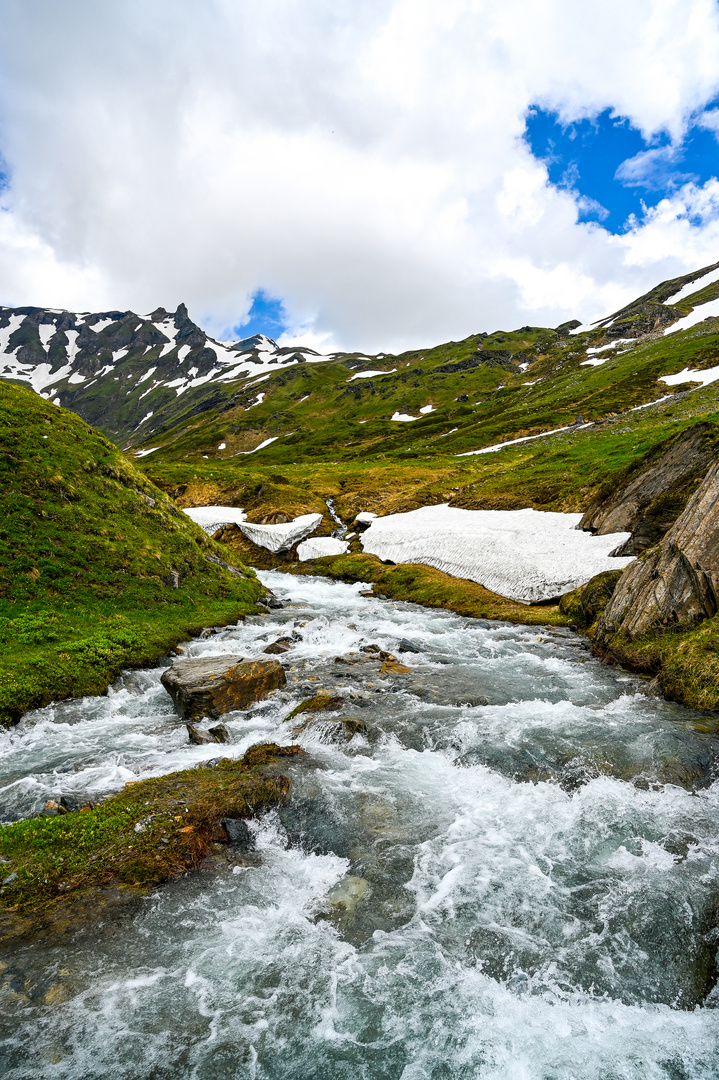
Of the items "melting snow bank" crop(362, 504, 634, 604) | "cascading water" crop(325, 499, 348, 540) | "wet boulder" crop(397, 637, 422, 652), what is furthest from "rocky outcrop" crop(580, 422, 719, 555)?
"cascading water" crop(325, 499, 348, 540)

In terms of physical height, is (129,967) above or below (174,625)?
below

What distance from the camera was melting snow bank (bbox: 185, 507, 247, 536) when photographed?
52.2m

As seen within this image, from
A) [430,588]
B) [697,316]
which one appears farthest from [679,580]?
[697,316]

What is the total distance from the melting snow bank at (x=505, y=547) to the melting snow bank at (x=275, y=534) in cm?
744

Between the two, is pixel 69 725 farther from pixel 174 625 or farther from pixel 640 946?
pixel 640 946

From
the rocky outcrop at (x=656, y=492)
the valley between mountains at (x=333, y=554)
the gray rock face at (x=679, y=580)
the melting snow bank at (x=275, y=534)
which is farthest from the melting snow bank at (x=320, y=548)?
the gray rock face at (x=679, y=580)

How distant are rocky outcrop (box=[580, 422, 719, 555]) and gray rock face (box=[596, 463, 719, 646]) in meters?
6.69

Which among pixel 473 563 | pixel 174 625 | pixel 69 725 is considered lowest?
→ pixel 69 725

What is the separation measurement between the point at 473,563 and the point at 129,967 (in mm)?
31470

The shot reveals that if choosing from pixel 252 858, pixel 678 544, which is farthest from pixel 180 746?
pixel 678 544

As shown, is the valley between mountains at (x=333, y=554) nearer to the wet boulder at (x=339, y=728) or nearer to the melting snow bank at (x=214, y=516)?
the melting snow bank at (x=214, y=516)

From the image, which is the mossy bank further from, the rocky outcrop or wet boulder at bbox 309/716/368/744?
the rocky outcrop

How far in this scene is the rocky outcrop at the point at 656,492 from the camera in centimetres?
2792

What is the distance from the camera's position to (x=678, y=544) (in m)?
19.5
